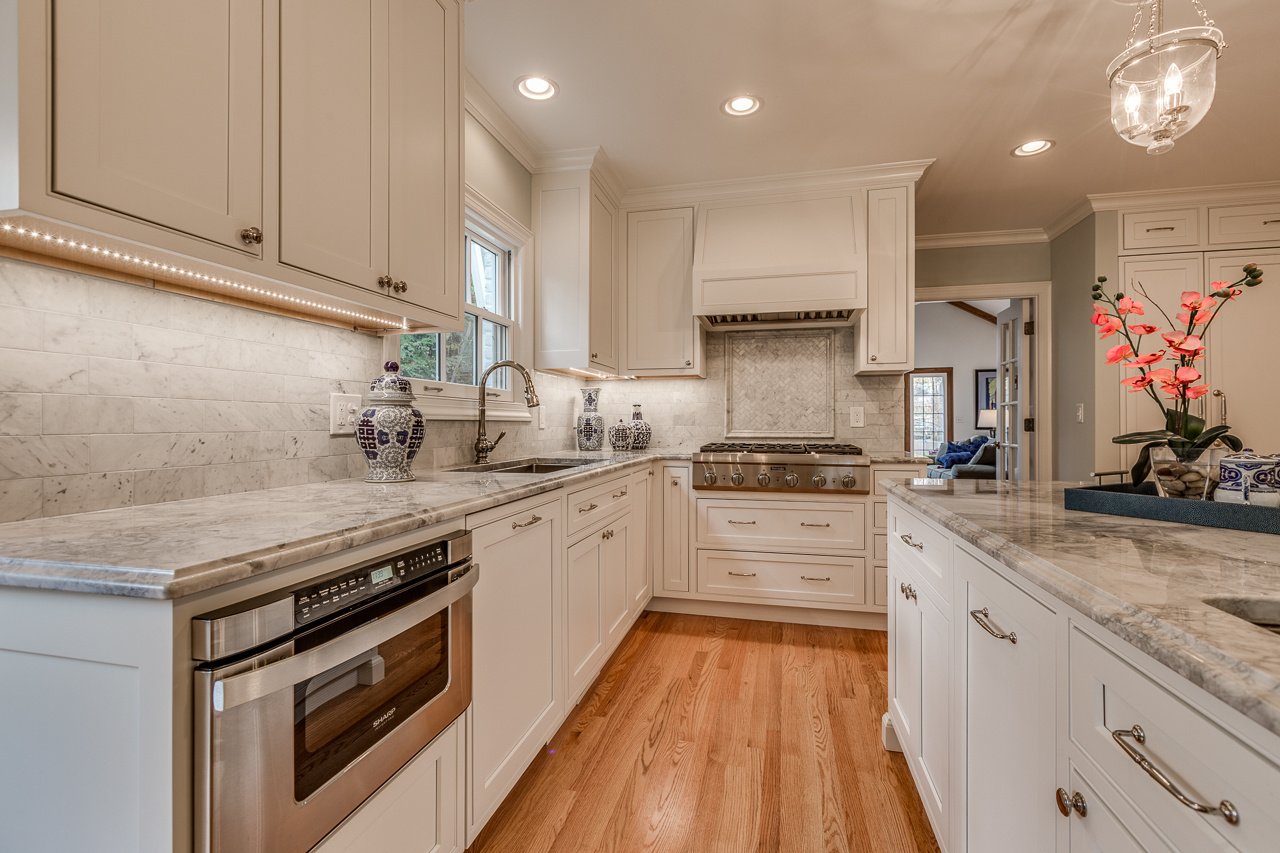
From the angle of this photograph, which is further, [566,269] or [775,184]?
[775,184]

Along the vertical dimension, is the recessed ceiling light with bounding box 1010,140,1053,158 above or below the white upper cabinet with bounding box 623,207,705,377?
above

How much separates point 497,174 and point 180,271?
68.8 inches

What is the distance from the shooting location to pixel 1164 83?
149 centimetres

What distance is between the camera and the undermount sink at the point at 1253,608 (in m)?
0.62

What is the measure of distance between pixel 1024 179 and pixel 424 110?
3.36 m

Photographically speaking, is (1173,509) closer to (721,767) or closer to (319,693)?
(721,767)

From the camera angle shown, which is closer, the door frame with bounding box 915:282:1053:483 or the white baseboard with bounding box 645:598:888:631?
the white baseboard with bounding box 645:598:888:631

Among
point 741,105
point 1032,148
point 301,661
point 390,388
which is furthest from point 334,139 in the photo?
point 1032,148

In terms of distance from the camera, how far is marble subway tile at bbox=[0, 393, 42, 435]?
3.27 feet

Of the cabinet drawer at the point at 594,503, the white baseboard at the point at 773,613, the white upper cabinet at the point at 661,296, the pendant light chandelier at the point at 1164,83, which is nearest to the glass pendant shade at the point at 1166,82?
the pendant light chandelier at the point at 1164,83

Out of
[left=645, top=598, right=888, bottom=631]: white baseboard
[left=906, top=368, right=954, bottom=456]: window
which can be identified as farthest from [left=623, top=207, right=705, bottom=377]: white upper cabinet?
[left=906, top=368, right=954, bottom=456]: window

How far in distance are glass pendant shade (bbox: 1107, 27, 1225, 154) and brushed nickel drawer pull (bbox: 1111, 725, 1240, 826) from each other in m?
1.72

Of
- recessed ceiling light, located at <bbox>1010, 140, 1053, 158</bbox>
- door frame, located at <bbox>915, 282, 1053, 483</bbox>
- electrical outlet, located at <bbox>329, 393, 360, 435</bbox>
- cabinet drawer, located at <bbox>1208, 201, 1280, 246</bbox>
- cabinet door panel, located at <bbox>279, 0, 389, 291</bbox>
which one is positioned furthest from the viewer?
door frame, located at <bbox>915, 282, 1053, 483</bbox>

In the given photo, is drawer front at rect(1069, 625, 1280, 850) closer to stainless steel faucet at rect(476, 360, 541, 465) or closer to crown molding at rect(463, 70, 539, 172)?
stainless steel faucet at rect(476, 360, 541, 465)
